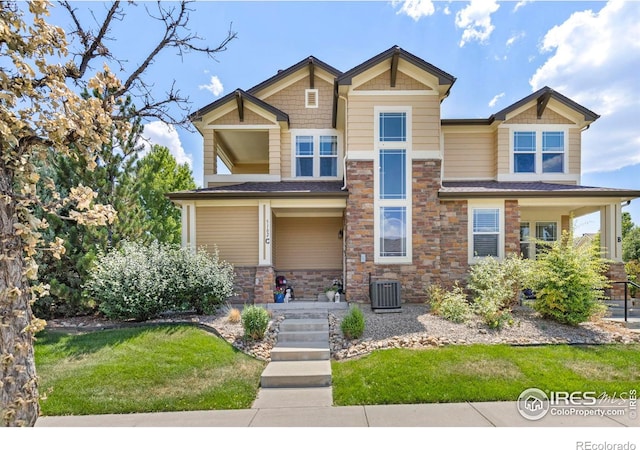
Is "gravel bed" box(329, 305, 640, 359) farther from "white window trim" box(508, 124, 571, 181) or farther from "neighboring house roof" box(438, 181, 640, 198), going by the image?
"white window trim" box(508, 124, 571, 181)

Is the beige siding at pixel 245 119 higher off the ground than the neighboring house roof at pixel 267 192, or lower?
higher

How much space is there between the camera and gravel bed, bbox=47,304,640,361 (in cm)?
713

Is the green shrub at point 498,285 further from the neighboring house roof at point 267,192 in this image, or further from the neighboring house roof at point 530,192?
the neighboring house roof at point 267,192

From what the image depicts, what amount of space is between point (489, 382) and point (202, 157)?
11108 mm

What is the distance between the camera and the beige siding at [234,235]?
11016mm

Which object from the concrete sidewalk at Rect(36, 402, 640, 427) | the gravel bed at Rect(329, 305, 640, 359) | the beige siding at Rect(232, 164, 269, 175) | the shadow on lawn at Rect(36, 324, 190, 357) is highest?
the beige siding at Rect(232, 164, 269, 175)

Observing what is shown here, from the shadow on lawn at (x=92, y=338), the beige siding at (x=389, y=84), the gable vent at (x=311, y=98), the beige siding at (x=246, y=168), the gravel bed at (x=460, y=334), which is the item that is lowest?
the shadow on lawn at (x=92, y=338)

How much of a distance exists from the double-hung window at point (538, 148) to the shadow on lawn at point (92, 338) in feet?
40.1

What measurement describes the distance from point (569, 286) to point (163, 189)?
72.8 ft


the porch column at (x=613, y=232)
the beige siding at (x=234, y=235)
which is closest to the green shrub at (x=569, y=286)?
the porch column at (x=613, y=232)

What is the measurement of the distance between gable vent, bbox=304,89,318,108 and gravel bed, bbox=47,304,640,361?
26.1 ft

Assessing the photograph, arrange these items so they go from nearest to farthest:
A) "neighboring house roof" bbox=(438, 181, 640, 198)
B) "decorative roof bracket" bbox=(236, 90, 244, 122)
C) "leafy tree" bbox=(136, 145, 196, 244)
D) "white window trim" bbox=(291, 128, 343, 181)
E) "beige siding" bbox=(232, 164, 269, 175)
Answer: "neighboring house roof" bbox=(438, 181, 640, 198)
"decorative roof bracket" bbox=(236, 90, 244, 122)
"white window trim" bbox=(291, 128, 343, 181)
"beige siding" bbox=(232, 164, 269, 175)
"leafy tree" bbox=(136, 145, 196, 244)

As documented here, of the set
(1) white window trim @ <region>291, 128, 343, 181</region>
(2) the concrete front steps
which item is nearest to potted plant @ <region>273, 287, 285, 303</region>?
(2) the concrete front steps
